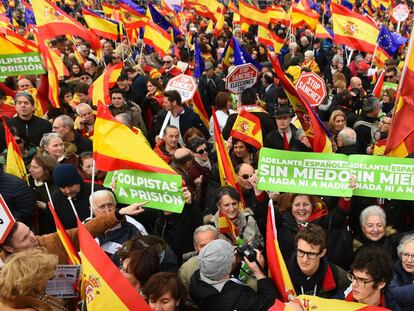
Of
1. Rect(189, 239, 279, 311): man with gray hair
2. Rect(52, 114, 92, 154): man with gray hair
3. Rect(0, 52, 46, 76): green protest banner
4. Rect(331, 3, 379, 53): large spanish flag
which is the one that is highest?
Rect(331, 3, 379, 53): large spanish flag

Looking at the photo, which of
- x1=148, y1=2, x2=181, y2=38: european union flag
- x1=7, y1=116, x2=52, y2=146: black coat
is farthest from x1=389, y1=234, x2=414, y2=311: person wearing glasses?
x1=148, y1=2, x2=181, y2=38: european union flag

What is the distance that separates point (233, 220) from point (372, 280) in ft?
5.02

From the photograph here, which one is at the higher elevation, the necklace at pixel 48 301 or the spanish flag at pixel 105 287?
the spanish flag at pixel 105 287

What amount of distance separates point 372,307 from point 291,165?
1625mm

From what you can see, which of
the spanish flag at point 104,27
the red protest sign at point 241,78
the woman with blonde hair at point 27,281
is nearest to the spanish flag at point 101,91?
the red protest sign at point 241,78

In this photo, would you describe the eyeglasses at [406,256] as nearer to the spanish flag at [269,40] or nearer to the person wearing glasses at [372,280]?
the person wearing glasses at [372,280]

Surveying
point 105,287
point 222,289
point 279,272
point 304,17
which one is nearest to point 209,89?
point 304,17

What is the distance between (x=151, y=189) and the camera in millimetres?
4469

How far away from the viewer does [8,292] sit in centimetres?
307

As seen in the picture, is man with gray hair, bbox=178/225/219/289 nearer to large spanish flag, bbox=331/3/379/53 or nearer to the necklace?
the necklace

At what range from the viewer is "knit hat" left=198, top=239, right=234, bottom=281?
11.5ft

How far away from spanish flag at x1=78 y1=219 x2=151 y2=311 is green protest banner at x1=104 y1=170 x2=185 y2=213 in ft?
3.62

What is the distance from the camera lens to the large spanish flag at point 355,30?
34.3 feet

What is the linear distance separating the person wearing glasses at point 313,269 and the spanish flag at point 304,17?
10553 mm
